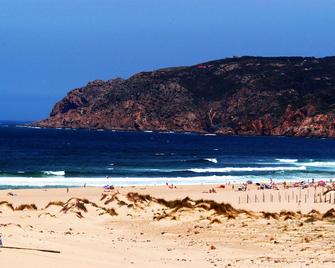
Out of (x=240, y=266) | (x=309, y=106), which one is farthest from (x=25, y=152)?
(x=309, y=106)

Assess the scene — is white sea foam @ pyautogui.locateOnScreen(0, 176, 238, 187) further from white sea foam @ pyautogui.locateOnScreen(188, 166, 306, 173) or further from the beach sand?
the beach sand

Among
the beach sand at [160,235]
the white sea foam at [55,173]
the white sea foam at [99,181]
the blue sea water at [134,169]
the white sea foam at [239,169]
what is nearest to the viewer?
the beach sand at [160,235]

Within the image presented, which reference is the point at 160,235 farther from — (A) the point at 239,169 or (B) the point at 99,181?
(A) the point at 239,169

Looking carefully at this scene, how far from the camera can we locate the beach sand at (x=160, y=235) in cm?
1706

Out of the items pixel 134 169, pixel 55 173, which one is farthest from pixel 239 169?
pixel 55 173

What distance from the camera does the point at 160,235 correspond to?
24000mm

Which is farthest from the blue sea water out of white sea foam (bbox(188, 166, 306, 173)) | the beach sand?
the beach sand

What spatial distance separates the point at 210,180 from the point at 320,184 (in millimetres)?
13728

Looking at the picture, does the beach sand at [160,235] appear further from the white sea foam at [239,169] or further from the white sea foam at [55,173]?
the white sea foam at [239,169]

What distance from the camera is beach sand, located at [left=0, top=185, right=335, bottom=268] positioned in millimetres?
17062

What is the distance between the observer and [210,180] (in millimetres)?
63531

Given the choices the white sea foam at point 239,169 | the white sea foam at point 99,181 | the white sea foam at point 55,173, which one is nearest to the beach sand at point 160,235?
the white sea foam at point 99,181

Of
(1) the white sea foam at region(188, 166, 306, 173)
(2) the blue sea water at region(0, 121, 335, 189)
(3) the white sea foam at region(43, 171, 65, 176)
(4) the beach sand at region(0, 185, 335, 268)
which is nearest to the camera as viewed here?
(4) the beach sand at region(0, 185, 335, 268)

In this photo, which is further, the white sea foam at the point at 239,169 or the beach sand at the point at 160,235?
the white sea foam at the point at 239,169
